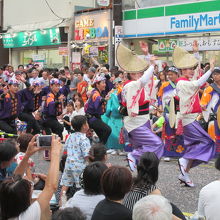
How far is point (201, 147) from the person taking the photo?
6457mm

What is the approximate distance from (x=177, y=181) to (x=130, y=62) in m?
1.89

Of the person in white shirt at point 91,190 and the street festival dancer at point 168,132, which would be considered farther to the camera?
the street festival dancer at point 168,132

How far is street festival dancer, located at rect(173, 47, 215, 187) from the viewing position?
20.9 ft

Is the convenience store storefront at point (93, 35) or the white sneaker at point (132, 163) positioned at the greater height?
the convenience store storefront at point (93, 35)

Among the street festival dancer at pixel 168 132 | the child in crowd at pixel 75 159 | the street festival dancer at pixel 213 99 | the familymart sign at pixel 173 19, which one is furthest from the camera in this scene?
the familymart sign at pixel 173 19

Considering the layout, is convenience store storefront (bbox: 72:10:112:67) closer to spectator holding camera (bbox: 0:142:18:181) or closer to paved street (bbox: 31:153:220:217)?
paved street (bbox: 31:153:220:217)

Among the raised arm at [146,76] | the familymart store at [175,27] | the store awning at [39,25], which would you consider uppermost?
the store awning at [39,25]

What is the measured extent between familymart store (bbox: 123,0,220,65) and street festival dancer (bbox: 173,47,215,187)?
8.32 meters

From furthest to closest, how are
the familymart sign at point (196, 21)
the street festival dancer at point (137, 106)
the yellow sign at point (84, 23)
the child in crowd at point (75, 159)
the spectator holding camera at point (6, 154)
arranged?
the yellow sign at point (84, 23) → the familymart sign at point (196, 21) → the street festival dancer at point (137, 106) → the child in crowd at point (75, 159) → the spectator holding camera at point (6, 154)

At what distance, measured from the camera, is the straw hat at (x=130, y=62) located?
6457mm

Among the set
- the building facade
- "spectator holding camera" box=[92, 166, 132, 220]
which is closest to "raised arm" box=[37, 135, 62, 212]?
"spectator holding camera" box=[92, 166, 132, 220]

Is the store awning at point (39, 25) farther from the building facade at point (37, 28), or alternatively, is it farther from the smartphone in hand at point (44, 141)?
the smartphone in hand at point (44, 141)

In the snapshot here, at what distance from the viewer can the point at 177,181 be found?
266 inches

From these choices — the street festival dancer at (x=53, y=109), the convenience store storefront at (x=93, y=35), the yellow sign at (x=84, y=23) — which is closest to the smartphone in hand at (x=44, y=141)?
the street festival dancer at (x=53, y=109)
